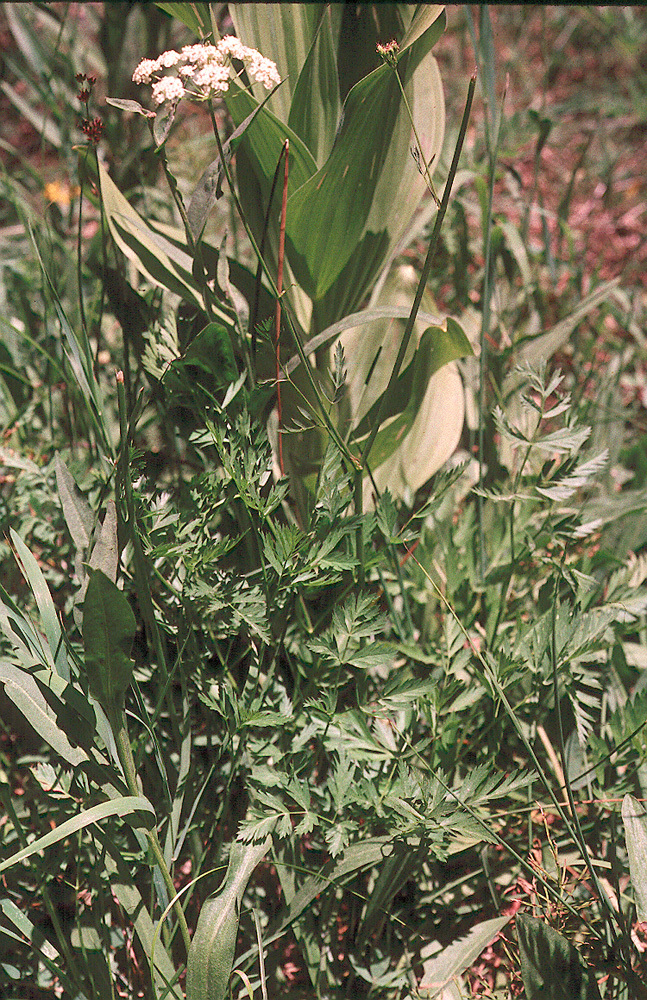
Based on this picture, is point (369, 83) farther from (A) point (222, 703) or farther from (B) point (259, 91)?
(A) point (222, 703)

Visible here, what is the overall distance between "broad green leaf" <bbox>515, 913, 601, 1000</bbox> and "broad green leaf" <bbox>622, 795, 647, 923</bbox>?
0.08 meters

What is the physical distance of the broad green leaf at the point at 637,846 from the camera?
2.55 feet

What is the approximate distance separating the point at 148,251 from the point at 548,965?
0.92 metres

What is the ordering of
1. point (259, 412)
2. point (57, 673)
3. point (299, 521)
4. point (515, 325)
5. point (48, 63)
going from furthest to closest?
1. point (48, 63)
2. point (515, 325)
3. point (299, 521)
4. point (259, 412)
5. point (57, 673)

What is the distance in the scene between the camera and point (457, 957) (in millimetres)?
861

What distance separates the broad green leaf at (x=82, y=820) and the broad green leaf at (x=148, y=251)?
58cm

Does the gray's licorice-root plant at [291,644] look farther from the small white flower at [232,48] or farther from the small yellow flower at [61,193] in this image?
the small yellow flower at [61,193]

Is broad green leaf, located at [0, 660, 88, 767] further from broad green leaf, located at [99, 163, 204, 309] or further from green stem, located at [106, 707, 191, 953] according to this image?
broad green leaf, located at [99, 163, 204, 309]

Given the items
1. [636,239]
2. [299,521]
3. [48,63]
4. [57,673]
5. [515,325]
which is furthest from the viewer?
[636,239]

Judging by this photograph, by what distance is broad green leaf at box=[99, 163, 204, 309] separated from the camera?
976 millimetres

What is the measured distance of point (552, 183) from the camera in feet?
6.95

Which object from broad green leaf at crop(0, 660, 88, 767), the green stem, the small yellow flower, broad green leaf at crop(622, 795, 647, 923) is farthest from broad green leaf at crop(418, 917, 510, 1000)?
the small yellow flower

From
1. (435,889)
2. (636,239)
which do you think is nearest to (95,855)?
(435,889)

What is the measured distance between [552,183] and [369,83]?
1.44 m
